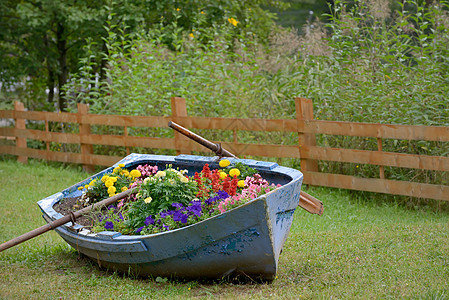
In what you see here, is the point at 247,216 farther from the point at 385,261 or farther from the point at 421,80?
the point at 421,80

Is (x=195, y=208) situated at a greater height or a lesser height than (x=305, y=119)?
lesser

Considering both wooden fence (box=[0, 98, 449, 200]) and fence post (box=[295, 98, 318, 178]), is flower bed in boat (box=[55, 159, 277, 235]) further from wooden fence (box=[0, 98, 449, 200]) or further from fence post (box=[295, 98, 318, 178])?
fence post (box=[295, 98, 318, 178])

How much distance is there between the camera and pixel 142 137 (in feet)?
31.4

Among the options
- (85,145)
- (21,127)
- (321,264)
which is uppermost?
(21,127)

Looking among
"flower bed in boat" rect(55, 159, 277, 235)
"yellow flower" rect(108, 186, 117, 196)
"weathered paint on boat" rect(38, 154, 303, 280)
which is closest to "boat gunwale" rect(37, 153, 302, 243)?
"weathered paint on boat" rect(38, 154, 303, 280)

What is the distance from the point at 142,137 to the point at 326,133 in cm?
324

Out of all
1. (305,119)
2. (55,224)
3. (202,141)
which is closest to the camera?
(55,224)

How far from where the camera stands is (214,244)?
172 inches

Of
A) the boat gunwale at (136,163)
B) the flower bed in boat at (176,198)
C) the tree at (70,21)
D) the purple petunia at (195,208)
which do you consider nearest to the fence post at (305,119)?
the boat gunwale at (136,163)

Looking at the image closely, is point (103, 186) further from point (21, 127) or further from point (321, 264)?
point (21, 127)

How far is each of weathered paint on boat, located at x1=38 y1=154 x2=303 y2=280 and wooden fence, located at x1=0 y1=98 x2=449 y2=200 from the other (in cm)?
249

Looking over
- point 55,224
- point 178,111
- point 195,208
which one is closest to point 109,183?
point 55,224

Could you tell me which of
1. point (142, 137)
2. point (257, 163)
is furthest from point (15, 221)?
point (257, 163)

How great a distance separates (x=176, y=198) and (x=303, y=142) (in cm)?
359
